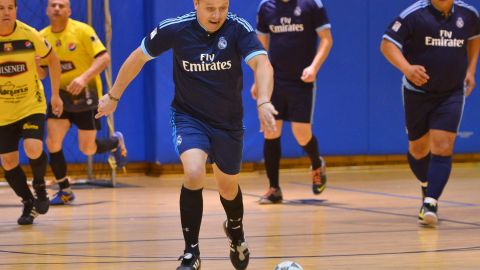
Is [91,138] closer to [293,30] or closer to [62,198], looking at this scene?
[62,198]

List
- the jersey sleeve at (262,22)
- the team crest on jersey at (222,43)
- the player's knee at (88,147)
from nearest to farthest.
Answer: the team crest on jersey at (222,43) → the jersey sleeve at (262,22) → the player's knee at (88,147)

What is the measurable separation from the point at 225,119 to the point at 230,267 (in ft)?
3.04

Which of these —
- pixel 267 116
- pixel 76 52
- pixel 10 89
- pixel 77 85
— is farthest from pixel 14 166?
pixel 267 116

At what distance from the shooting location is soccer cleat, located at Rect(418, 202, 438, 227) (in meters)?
7.03

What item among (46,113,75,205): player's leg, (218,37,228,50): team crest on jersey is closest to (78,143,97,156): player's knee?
(46,113,75,205): player's leg

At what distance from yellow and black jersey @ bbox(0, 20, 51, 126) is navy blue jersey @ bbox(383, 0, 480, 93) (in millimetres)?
3009

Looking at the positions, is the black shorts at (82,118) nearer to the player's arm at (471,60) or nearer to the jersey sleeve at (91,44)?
the jersey sleeve at (91,44)

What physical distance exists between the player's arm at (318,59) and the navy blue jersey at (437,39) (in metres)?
1.38

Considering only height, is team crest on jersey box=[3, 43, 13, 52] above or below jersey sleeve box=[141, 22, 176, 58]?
below

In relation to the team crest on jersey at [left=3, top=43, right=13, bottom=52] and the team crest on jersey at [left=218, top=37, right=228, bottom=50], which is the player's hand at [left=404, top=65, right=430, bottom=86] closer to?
the team crest on jersey at [left=218, top=37, right=228, bottom=50]

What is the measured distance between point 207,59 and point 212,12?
11.0 inches

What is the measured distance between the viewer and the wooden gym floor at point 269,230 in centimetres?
564

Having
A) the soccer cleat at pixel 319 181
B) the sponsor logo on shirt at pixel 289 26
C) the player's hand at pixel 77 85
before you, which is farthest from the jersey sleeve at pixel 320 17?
the player's hand at pixel 77 85

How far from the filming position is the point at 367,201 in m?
9.05
